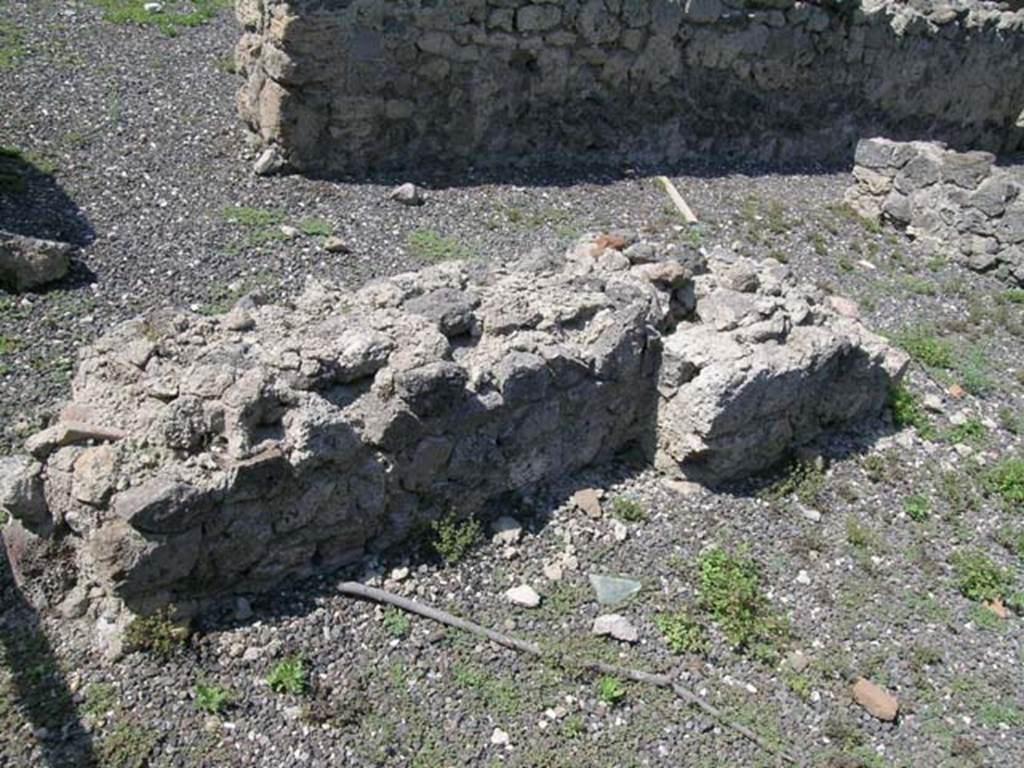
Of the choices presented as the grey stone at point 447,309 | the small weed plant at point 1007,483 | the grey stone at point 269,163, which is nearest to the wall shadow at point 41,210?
the grey stone at point 269,163

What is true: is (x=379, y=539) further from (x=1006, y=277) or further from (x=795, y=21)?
(x=795, y=21)

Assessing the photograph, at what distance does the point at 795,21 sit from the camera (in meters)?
13.6

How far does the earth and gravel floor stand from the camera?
5387 mm

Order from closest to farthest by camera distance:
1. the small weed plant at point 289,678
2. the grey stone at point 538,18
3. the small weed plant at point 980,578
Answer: the small weed plant at point 289,678
the small weed plant at point 980,578
the grey stone at point 538,18

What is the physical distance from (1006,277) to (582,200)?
5.06m

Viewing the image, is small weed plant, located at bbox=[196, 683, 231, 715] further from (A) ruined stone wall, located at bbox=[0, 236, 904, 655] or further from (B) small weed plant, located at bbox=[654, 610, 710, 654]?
(B) small weed plant, located at bbox=[654, 610, 710, 654]

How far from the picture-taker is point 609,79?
12633mm

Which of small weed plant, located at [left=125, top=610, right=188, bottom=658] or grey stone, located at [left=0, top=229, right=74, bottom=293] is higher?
grey stone, located at [left=0, top=229, right=74, bottom=293]

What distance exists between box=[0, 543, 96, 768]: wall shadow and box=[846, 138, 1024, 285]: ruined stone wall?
34.7ft

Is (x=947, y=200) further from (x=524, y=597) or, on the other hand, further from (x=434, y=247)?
(x=524, y=597)

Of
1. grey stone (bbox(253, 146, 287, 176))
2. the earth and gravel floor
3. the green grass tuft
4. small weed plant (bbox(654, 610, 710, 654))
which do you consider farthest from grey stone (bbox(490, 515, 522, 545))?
the green grass tuft

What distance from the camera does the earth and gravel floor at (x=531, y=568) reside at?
17.7 feet

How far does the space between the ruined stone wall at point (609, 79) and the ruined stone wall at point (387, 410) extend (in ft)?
13.5

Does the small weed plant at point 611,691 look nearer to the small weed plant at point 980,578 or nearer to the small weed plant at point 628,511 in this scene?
the small weed plant at point 628,511
